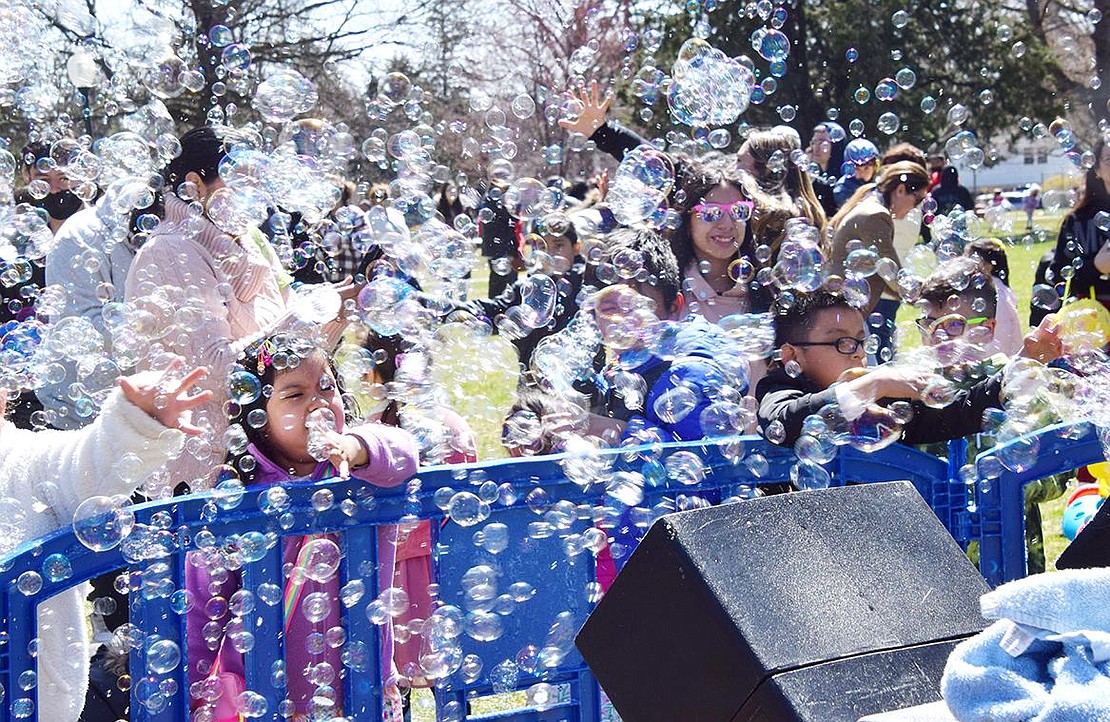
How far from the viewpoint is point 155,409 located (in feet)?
8.45

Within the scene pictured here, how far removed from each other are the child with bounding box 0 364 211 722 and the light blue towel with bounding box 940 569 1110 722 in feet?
5.24

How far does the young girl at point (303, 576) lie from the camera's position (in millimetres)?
2482

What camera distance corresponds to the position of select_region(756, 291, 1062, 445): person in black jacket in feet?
9.60

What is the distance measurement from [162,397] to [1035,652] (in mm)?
1699

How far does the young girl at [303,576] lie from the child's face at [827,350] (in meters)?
1.07

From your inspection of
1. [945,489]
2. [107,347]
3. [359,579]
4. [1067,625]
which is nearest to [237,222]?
[107,347]

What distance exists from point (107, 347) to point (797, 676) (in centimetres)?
305

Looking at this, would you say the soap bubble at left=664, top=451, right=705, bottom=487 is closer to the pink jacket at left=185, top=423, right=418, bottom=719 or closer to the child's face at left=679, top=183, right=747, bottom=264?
the pink jacket at left=185, top=423, right=418, bottom=719

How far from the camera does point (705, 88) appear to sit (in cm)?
500

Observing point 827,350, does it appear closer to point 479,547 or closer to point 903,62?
point 479,547

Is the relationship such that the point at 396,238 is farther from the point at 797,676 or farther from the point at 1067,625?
the point at 1067,625

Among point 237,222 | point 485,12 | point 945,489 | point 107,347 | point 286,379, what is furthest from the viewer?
point 485,12

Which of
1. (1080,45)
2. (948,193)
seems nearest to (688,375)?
(948,193)

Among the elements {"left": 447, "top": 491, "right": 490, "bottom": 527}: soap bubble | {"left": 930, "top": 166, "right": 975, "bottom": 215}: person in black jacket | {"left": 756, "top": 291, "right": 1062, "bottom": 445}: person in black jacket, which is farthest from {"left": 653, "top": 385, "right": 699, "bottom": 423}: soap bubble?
{"left": 930, "top": 166, "right": 975, "bottom": 215}: person in black jacket
